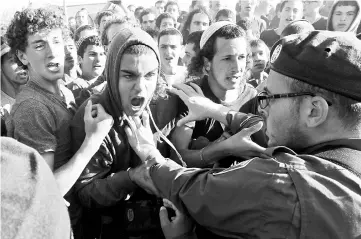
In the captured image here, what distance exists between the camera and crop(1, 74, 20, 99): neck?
3279 mm

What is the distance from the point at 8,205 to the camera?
0.88 metres

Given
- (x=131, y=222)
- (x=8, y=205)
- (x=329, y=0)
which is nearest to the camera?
(x=8, y=205)

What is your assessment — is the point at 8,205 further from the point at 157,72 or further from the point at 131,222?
the point at 157,72

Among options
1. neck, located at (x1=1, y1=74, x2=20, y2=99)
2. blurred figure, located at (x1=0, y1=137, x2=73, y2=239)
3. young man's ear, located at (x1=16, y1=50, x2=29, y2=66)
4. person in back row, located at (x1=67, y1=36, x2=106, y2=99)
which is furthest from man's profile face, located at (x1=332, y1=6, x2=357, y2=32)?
blurred figure, located at (x1=0, y1=137, x2=73, y2=239)

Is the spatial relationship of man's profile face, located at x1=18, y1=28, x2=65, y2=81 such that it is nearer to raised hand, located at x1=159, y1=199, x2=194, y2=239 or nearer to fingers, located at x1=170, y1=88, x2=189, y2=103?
fingers, located at x1=170, y1=88, x2=189, y2=103

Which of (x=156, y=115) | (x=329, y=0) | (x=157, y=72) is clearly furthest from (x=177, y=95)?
(x=329, y=0)

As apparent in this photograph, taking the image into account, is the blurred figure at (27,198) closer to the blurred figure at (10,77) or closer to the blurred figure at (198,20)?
the blurred figure at (10,77)

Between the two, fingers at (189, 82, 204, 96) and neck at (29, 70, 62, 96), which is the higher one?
neck at (29, 70, 62, 96)

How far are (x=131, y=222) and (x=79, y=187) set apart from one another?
337mm

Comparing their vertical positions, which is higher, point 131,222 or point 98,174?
point 98,174

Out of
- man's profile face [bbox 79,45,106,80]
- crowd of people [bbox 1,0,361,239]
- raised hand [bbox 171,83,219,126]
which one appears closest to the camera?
crowd of people [bbox 1,0,361,239]

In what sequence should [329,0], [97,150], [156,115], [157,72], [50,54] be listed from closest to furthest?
[97,150] → [50,54] → [157,72] → [156,115] → [329,0]

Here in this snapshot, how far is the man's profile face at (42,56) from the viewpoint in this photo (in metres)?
2.08

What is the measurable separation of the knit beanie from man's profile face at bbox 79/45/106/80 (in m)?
3.06
